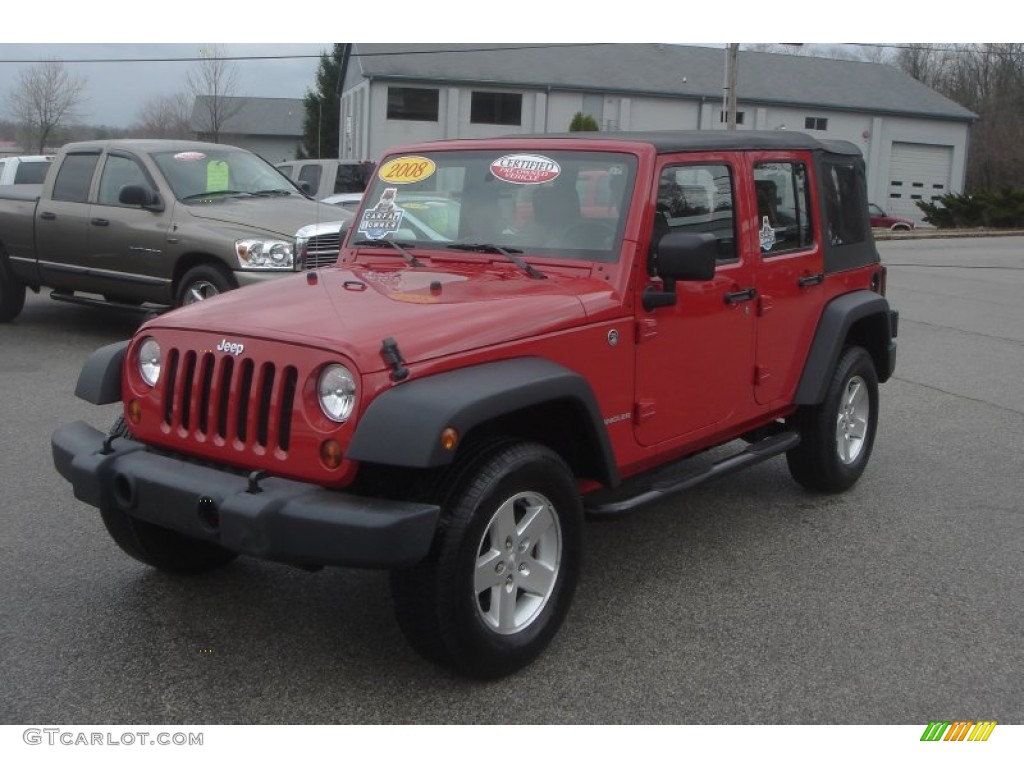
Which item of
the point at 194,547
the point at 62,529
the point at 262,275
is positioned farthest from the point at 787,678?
the point at 262,275

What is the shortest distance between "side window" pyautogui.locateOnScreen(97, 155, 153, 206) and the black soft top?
20.9 ft

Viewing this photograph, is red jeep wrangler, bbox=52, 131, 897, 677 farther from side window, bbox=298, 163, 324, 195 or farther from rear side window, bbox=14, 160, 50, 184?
side window, bbox=298, 163, 324, 195

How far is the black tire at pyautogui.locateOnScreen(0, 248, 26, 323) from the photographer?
11.5m

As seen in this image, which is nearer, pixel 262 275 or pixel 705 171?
pixel 705 171

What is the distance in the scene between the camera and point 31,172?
57.4ft

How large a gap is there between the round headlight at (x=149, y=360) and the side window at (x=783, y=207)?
2.81 meters

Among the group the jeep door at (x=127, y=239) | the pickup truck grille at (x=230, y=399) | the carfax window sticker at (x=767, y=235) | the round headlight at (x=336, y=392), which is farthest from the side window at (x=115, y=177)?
the round headlight at (x=336, y=392)

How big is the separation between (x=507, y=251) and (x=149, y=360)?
1513 mm

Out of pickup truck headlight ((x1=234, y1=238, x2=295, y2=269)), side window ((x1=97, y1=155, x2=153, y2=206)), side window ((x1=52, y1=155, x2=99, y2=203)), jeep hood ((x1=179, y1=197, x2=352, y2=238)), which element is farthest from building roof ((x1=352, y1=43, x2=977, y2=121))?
pickup truck headlight ((x1=234, y1=238, x2=295, y2=269))

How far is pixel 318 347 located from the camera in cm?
354

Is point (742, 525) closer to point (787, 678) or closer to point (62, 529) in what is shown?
point (787, 678)

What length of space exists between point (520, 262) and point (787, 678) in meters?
1.91
